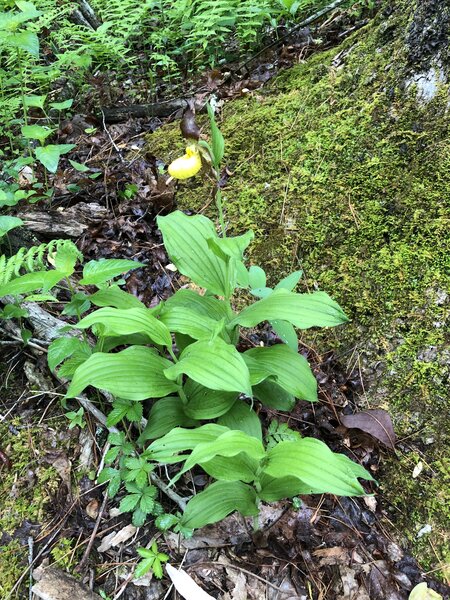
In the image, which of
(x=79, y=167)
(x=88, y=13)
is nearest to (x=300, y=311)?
(x=79, y=167)

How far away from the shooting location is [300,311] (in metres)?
1.55

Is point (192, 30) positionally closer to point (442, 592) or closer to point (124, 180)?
point (124, 180)

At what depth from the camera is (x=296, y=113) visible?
8.48 ft

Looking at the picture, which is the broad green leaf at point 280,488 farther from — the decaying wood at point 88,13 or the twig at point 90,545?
the decaying wood at point 88,13

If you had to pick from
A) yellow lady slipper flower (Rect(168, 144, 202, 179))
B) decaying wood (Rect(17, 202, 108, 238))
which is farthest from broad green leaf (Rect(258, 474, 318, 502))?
decaying wood (Rect(17, 202, 108, 238))

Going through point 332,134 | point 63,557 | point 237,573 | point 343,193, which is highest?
point 332,134

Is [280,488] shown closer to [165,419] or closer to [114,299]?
[165,419]

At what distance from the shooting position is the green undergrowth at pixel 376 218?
69.3 inches

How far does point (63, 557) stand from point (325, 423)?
1108 millimetres

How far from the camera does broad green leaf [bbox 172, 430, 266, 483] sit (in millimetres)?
1115

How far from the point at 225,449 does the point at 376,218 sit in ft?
4.75

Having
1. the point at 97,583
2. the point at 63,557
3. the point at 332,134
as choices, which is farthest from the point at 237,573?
the point at 332,134

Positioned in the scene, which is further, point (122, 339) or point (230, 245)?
point (122, 339)

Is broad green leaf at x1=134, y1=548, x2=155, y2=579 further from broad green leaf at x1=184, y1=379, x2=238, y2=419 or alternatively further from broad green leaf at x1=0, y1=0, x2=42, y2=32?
broad green leaf at x1=0, y1=0, x2=42, y2=32
